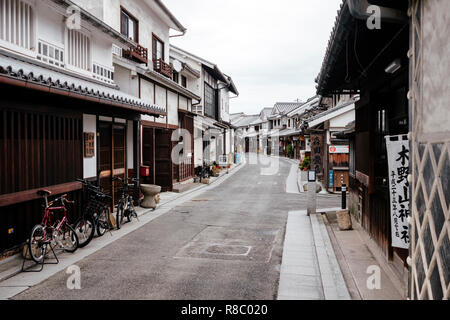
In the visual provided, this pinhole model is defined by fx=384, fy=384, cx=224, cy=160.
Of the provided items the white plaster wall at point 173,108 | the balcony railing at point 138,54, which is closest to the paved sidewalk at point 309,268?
the balcony railing at point 138,54

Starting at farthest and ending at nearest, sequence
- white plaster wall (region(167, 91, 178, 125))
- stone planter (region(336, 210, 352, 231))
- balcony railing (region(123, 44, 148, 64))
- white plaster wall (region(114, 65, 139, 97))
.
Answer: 1. white plaster wall (region(167, 91, 178, 125))
2. balcony railing (region(123, 44, 148, 64))
3. white plaster wall (region(114, 65, 139, 97))
4. stone planter (region(336, 210, 352, 231))

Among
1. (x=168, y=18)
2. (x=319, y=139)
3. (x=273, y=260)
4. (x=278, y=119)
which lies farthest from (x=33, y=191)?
(x=278, y=119)

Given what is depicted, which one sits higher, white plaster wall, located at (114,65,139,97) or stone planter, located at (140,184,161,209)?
white plaster wall, located at (114,65,139,97)

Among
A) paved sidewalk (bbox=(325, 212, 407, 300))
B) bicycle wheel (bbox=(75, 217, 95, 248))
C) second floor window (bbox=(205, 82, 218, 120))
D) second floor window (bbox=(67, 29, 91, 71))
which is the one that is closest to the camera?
paved sidewalk (bbox=(325, 212, 407, 300))

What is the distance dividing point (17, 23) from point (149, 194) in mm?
8056

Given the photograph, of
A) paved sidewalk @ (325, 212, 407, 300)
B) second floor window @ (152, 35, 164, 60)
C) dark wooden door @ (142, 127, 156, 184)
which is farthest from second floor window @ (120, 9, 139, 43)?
paved sidewalk @ (325, 212, 407, 300)

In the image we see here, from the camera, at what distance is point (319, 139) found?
24.0m

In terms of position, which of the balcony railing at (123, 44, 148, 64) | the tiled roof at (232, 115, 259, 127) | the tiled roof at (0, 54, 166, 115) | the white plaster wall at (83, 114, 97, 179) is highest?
the tiled roof at (232, 115, 259, 127)

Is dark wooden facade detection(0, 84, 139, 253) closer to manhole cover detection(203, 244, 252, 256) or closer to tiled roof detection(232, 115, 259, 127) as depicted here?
manhole cover detection(203, 244, 252, 256)

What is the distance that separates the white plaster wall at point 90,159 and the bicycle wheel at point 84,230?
5.93 feet

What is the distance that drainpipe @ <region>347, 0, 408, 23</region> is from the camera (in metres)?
4.71

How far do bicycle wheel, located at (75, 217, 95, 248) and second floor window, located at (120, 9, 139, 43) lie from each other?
9683 millimetres

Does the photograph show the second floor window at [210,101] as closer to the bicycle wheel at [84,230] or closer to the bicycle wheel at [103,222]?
the bicycle wheel at [103,222]
